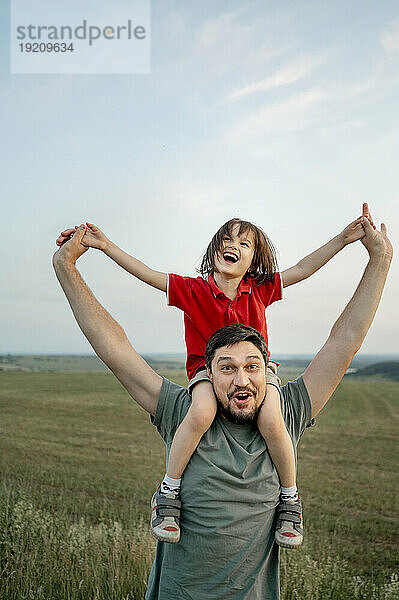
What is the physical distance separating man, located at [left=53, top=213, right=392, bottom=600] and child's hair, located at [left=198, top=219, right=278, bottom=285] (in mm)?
869

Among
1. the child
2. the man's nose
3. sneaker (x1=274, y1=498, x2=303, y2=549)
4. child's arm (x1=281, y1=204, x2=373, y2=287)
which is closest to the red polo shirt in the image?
the child

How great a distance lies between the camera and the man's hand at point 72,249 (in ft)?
9.53

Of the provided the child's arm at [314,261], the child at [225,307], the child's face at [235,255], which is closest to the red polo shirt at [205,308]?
the child at [225,307]

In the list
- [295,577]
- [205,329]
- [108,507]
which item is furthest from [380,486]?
[205,329]

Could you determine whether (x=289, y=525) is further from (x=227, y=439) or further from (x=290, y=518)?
(x=227, y=439)

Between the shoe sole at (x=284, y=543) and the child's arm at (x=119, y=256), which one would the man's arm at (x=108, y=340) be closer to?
the child's arm at (x=119, y=256)

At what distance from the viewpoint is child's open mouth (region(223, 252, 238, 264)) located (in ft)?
11.5

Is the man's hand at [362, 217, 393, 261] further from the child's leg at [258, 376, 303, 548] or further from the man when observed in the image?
the child's leg at [258, 376, 303, 548]

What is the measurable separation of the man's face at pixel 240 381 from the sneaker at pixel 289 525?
45cm

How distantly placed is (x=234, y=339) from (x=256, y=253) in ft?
3.64

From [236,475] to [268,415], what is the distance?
29 cm

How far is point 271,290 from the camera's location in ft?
12.3

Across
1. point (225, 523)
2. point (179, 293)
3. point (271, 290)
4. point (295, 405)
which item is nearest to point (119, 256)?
point (179, 293)

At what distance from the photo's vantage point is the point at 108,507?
1127 centimetres
